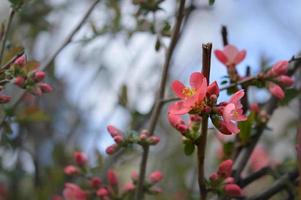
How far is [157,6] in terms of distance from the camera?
A: 1.53 m

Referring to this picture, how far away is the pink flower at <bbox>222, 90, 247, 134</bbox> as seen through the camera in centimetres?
98

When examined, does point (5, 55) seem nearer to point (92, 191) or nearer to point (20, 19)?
point (92, 191)

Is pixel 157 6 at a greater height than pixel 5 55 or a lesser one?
greater

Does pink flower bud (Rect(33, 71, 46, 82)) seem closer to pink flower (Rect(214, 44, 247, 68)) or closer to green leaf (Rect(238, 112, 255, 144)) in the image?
pink flower (Rect(214, 44, 247, 68))

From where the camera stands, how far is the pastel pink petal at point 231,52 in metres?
1.35

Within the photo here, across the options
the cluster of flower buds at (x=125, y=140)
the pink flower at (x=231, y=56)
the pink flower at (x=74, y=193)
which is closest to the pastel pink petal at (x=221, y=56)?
the pink flower at (x=231, y=56)

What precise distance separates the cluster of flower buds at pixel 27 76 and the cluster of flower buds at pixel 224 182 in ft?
1.42

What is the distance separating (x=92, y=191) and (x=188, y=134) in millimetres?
539

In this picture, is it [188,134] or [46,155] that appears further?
[46,155]

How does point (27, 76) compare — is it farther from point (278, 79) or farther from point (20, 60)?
point (278, 79)

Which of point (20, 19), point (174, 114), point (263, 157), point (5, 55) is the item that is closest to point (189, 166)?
point (263, 157)

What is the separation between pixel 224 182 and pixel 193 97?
28cm

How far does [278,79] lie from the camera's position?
1.33 m

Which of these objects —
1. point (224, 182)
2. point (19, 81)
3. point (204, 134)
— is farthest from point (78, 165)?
point (204, 134)
